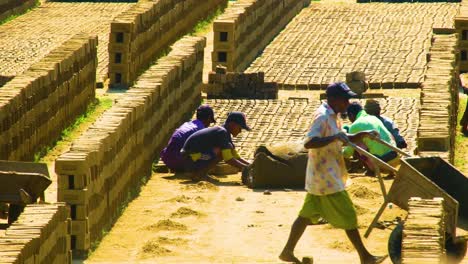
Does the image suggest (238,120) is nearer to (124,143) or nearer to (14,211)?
(124,143)

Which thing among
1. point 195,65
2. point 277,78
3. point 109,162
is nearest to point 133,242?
point 109,162

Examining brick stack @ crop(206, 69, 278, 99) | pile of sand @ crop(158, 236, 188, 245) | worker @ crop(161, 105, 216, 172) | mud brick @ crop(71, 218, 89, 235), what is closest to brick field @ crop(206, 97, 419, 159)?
brick stack @ crop(206, 69, 278, 99)

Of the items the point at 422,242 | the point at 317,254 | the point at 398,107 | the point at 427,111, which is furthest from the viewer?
the point at 398,107

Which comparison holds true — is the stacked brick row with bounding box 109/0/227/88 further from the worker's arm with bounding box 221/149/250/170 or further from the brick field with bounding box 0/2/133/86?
the worker's arm with bounding box 221/149/250/170

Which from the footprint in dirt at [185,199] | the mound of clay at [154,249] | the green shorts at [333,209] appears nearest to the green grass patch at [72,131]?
the footprint in dirt at [185,199]

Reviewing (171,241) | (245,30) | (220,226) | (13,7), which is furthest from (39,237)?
(13,7)

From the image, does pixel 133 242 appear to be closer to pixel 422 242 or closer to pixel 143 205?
pixel 143 205

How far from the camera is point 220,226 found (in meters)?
18.1

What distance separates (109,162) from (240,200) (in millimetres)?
1606

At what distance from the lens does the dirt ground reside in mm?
16906

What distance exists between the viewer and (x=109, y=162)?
18.5 m

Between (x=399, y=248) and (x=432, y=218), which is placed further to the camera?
(x=399, y=248)

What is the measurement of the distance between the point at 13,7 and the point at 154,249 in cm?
1644

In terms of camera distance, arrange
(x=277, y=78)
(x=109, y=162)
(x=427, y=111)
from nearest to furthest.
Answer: (x=109, y=162)
(x=427, y=111)
(x=277, y=78)
